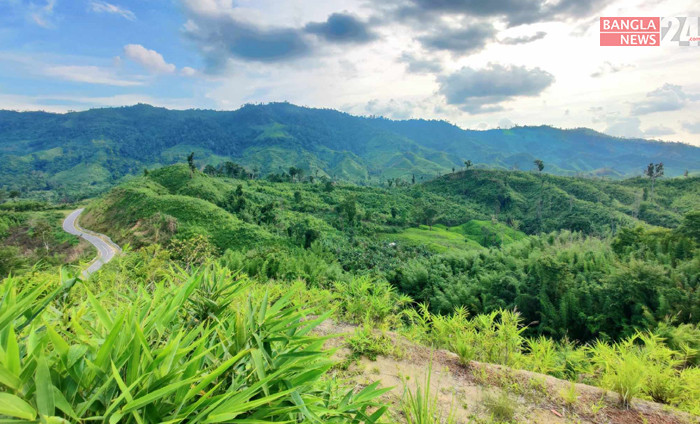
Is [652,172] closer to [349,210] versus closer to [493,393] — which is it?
[349,210]

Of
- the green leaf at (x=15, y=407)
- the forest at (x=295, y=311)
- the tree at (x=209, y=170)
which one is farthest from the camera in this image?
the tree at (x=209, y=170)

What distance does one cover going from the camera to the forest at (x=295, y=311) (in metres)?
1.05

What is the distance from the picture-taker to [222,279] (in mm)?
2023

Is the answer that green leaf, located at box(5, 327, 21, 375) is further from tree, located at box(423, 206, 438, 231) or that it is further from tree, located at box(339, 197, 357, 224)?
tree, located at box(423, 206, 438, 231)

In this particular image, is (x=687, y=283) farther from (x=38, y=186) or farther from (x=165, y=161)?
(x=165, y=161)

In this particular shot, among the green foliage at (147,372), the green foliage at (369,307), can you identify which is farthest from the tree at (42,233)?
the green foliage at (147,372)

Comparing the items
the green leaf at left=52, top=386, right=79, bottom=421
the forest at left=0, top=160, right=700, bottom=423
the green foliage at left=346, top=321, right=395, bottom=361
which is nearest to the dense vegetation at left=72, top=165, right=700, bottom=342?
the forest at left=0, top=160, right=700, bottom=423

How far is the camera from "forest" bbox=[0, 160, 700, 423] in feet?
3.44

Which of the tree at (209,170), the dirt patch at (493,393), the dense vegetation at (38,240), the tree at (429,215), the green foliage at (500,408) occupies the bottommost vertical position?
the tree at (429,215)

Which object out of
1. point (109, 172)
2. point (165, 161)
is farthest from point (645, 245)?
point (165, 161)

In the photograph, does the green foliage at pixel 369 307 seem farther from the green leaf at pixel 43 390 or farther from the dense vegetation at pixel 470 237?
the green leaf at pixel 43 390

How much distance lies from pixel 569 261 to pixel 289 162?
478 ft

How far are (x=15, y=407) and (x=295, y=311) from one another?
77.8 inches

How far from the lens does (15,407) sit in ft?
2.60
